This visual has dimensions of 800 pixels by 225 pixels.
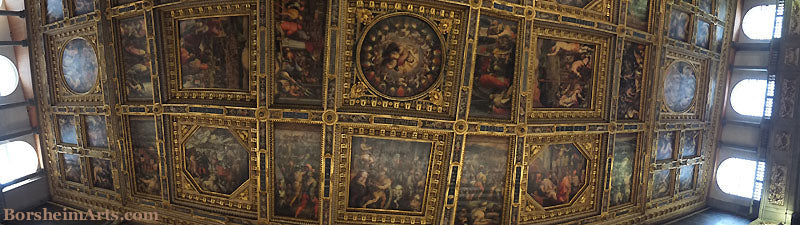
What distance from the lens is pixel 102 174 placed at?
11.8 metres

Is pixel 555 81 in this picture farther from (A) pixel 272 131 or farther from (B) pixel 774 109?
(B) pixel 774 109

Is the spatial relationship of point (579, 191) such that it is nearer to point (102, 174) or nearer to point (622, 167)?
point (622, 167)

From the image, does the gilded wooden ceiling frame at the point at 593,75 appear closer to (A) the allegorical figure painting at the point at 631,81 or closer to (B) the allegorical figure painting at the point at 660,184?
(A) the allegorical figure painting at the point at 631,81

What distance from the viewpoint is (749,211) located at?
13352 millimetres

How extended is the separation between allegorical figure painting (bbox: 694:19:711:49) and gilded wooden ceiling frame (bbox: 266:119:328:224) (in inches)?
508

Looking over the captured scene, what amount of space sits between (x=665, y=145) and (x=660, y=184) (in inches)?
58.6

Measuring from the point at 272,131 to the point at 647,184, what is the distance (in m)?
12.6

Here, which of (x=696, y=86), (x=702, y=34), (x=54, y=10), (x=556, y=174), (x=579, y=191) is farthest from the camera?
(x=696, y=86)

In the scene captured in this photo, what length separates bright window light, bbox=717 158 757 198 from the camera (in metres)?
14.0

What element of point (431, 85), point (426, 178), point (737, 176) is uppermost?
point (431, 85)

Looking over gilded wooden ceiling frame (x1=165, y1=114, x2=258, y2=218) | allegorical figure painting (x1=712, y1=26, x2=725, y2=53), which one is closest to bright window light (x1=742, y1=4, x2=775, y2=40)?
allegorical figure painting (x1=712, y1=26, x2=725, y2=53)

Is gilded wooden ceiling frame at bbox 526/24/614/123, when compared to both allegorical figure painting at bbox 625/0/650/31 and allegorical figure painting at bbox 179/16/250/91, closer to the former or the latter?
allegorical figure painting at bbox 625/0/650/31

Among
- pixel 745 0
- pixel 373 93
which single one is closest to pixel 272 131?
pixel 373 93

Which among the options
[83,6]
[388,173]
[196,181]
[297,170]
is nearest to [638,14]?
[388,173]
